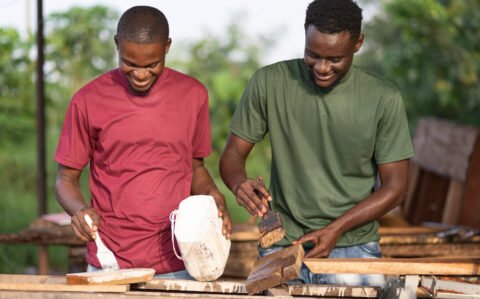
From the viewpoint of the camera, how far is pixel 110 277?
3955 millimetres

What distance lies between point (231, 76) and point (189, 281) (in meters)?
8.81

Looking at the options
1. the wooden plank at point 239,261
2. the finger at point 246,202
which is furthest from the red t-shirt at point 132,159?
the wooden plank at point 239,261

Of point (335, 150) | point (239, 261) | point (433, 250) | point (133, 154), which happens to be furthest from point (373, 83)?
point (239, 261)

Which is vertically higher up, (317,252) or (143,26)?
(143,26)

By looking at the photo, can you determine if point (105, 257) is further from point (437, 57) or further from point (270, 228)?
point (437, 57)

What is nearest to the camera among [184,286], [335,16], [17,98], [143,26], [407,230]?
[184,286]

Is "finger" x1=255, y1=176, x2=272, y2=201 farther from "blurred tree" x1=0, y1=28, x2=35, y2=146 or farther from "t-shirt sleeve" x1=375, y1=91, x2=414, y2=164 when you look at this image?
"blurred tree" x1=0, y1=28, x2=35, y2=146

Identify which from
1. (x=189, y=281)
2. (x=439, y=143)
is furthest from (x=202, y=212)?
(x=439, y=143)

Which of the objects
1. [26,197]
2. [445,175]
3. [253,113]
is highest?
[253,113]

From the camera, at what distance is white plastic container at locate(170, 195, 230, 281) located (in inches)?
165

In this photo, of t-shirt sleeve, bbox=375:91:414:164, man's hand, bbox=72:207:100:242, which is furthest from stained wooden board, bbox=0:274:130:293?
t-shirt sleeve, bbox=375:91:414:164

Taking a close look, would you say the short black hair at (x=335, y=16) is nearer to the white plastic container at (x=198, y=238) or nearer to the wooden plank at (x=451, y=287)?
the white plastic container at (x=198, y=238)

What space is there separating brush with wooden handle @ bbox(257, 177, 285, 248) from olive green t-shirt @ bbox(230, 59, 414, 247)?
0.27 meters

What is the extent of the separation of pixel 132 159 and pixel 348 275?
3.47 ft
